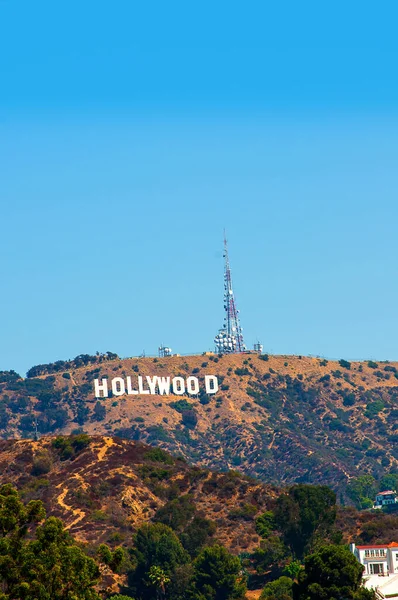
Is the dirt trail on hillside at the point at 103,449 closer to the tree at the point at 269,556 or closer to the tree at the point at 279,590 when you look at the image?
the tree at the point at 269,556

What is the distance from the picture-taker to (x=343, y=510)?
592ft

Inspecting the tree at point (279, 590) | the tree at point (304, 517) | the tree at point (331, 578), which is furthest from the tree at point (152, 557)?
the tree at point (331, 578)

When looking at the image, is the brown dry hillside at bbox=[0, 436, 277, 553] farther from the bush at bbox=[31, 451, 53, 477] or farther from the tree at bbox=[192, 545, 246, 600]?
the tree at bbox=[192, 545, 246, 600]

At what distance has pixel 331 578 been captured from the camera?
11181 cm

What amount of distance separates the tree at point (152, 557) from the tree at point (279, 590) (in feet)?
42.9

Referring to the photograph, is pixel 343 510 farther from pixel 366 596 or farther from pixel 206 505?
pixel 366 596

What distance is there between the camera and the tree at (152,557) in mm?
149625

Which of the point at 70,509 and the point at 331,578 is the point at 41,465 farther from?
the point at 331,578

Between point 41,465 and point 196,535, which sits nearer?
point 196,535

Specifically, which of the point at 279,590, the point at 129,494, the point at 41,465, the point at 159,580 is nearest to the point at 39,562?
the point at 279,590

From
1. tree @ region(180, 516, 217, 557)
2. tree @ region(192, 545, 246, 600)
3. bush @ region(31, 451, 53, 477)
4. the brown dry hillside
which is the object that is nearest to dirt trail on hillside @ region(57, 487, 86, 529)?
the brown dry hillside

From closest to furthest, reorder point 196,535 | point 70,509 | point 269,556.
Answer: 1. point 269,556
2. point 196,535
3. point 70,509

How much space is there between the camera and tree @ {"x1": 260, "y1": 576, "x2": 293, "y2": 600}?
134000 millimetres

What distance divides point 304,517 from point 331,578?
1772 inches
